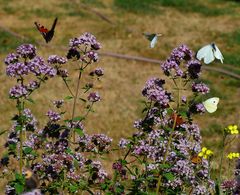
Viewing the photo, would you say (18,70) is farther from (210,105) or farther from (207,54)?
(210,105)

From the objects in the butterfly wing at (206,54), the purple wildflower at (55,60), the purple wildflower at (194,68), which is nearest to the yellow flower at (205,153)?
the butterfly wing at (206,54)

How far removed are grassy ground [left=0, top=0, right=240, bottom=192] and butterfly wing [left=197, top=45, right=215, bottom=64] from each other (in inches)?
124

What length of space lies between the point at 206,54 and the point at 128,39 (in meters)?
7.75

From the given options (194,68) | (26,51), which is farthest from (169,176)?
(26,51)

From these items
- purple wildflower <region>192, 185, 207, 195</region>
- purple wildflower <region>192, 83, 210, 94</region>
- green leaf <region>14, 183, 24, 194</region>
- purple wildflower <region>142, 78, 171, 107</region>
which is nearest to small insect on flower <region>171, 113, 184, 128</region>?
purple wildflower <region>142, 78, 171, 107</region>

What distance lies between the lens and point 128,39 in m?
12.0

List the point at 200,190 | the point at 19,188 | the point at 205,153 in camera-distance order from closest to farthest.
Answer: the point at 19,188 → the point at 200,190 → the point at 205,153

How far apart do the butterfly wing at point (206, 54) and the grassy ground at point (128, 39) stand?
10.3 ft

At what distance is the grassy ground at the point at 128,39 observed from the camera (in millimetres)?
8774

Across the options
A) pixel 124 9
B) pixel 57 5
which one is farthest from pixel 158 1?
pixel 57 5

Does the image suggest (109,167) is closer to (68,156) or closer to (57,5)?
(68,156)

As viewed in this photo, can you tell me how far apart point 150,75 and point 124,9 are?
390cm

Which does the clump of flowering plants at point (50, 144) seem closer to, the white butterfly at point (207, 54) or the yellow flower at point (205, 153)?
the white butterfly at point (207, 54)

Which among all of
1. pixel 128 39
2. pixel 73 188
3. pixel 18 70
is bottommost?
pixel 73 188
